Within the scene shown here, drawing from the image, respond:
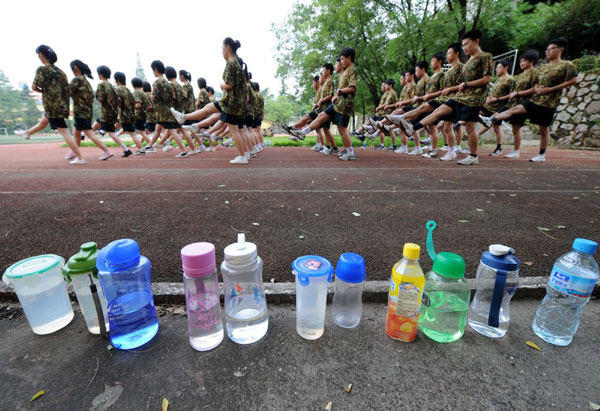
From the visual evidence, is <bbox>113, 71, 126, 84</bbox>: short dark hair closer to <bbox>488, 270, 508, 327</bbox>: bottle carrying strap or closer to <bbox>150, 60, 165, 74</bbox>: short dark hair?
<bbox>150, 60, 165, 74</bbox>: short dark hair

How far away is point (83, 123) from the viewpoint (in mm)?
7262

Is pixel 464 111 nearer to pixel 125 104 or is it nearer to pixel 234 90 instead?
pixel 234 90

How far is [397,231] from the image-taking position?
2.69m

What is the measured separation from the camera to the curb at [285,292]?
1.66 m

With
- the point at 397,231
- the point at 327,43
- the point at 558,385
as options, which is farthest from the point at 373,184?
the point at 327,43

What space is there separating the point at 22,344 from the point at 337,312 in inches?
63.3

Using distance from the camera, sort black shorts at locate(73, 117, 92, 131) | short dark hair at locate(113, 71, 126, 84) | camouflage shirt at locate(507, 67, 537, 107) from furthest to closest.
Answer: short dark hair at locate(113, 71, 126, 84)
camouflage shirt at locate(507, 67, 537, 107)
black shorts at locate(73, 117, 92, 131)

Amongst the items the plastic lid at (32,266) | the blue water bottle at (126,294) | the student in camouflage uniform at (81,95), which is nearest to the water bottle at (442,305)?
the blue water bottle at (126,294)

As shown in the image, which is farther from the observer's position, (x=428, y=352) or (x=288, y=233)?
(x=288, y=233)

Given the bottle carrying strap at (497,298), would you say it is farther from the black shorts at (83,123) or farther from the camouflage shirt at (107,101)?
the camouflage shirt at (107,101)

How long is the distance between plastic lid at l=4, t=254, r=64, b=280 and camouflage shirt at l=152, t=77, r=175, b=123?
9.03 meters

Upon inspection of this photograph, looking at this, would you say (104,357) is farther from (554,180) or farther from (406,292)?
(554,180)

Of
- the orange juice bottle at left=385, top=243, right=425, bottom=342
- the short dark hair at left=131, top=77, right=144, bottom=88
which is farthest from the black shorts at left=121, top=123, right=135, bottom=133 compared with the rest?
the orange juice bottle at left=385, top=243, right=425, bottom=342

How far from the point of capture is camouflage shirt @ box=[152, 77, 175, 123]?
8938 mm
